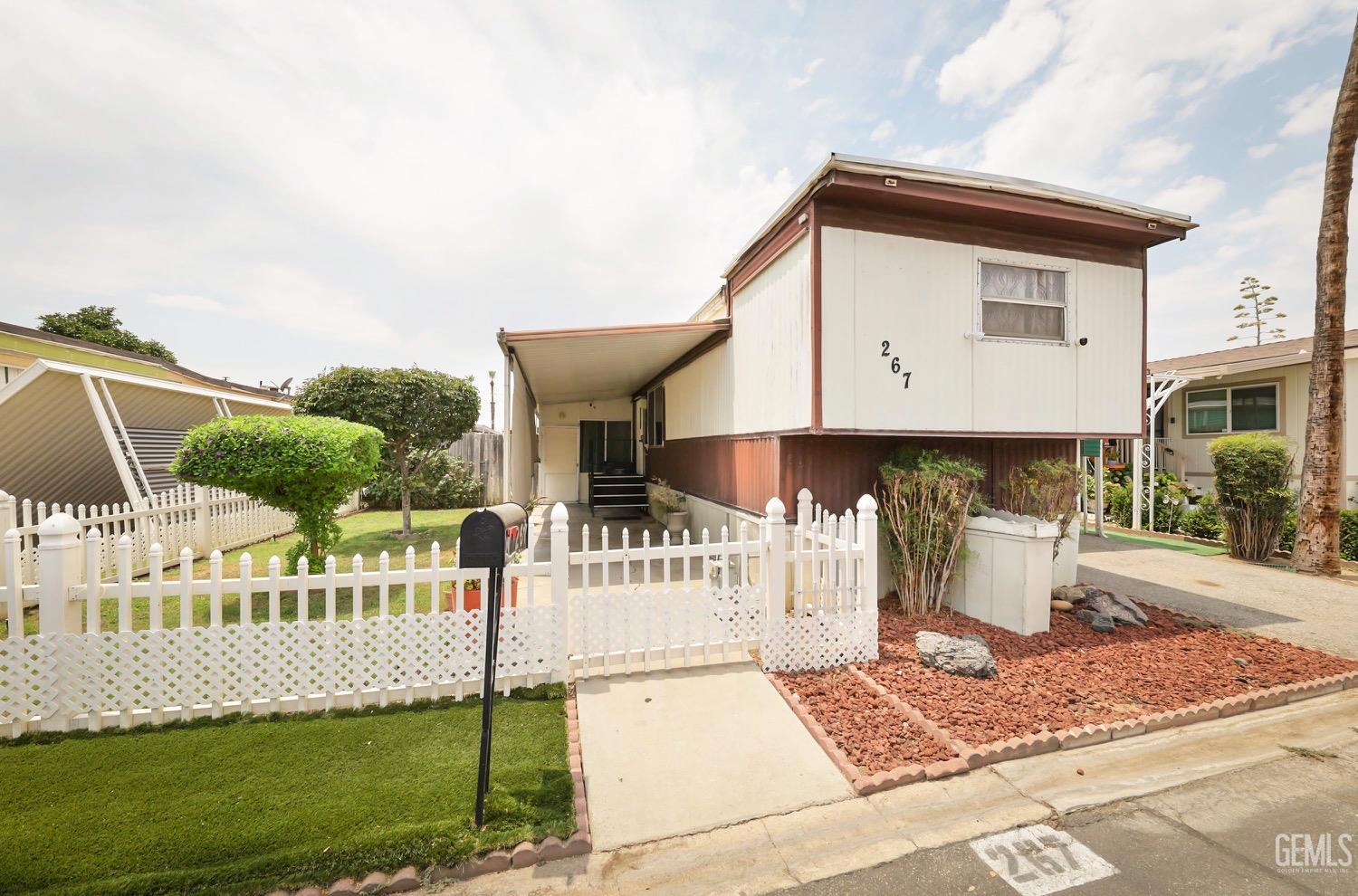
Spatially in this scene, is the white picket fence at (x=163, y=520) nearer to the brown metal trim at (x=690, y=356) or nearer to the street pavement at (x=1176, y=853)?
the brown metal trim at (x=690, y=356)

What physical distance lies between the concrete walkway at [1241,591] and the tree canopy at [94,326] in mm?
43173

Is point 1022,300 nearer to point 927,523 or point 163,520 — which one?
point 927,523

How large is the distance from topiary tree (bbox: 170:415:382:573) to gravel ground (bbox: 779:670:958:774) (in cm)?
534

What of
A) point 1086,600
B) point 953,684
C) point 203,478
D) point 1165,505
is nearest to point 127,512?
point 203,478

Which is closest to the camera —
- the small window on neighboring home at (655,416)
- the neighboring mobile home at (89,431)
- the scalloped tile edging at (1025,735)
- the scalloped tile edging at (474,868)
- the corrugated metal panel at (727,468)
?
the scalloped tile edging at (474,868)

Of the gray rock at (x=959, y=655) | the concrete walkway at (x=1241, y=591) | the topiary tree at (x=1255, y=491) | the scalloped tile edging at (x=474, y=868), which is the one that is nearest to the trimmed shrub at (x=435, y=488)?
the scalloped tile edging at (x=474, y=868)

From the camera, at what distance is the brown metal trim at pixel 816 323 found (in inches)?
210

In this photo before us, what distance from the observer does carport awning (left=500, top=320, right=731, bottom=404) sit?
23.2 feet

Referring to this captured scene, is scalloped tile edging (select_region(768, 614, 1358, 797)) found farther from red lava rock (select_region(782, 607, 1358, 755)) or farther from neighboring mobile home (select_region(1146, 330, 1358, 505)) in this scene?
neighboring mobile home (select_region(1146, 330, 1358, 505))

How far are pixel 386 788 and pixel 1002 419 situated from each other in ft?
21.7

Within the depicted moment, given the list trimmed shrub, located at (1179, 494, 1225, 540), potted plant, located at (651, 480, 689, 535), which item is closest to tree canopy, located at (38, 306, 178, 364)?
potted plant, located at (651, 480, 689, 535)

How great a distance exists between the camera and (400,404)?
33.3 feet

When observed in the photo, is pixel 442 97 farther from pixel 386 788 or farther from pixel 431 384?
pixel 386 788

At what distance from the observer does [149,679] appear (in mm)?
A: 3289
